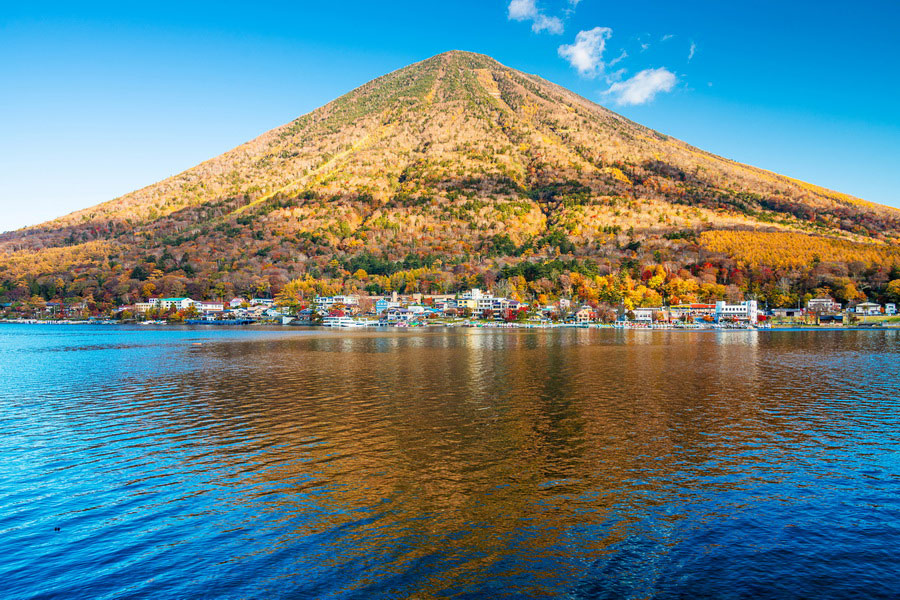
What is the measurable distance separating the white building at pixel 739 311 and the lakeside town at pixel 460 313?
0.57 ft

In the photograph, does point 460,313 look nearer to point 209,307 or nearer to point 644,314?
point 644,314

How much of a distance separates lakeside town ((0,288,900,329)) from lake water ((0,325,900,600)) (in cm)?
7899

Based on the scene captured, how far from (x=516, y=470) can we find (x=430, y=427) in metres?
5.21

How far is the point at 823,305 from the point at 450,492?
11283 cm

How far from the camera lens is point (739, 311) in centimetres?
9988

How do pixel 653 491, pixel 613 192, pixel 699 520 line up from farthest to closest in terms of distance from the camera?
pixel 613 192, pixel 653 491, pixel 699 520

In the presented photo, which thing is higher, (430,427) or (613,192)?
(613,192)

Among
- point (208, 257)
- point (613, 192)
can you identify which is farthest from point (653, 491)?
point (613, 192)

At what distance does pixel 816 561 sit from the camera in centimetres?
884

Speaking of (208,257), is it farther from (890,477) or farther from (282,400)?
(890,477)

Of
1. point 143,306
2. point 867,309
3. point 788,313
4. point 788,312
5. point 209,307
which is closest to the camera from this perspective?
point 867,309

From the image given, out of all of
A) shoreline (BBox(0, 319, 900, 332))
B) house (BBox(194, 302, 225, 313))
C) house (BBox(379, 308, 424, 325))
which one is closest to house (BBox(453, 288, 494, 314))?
shoreline (BBox(0, 319, 900, 332))

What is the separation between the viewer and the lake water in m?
8.27

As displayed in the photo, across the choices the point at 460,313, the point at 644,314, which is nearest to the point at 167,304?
the point at 460,313
